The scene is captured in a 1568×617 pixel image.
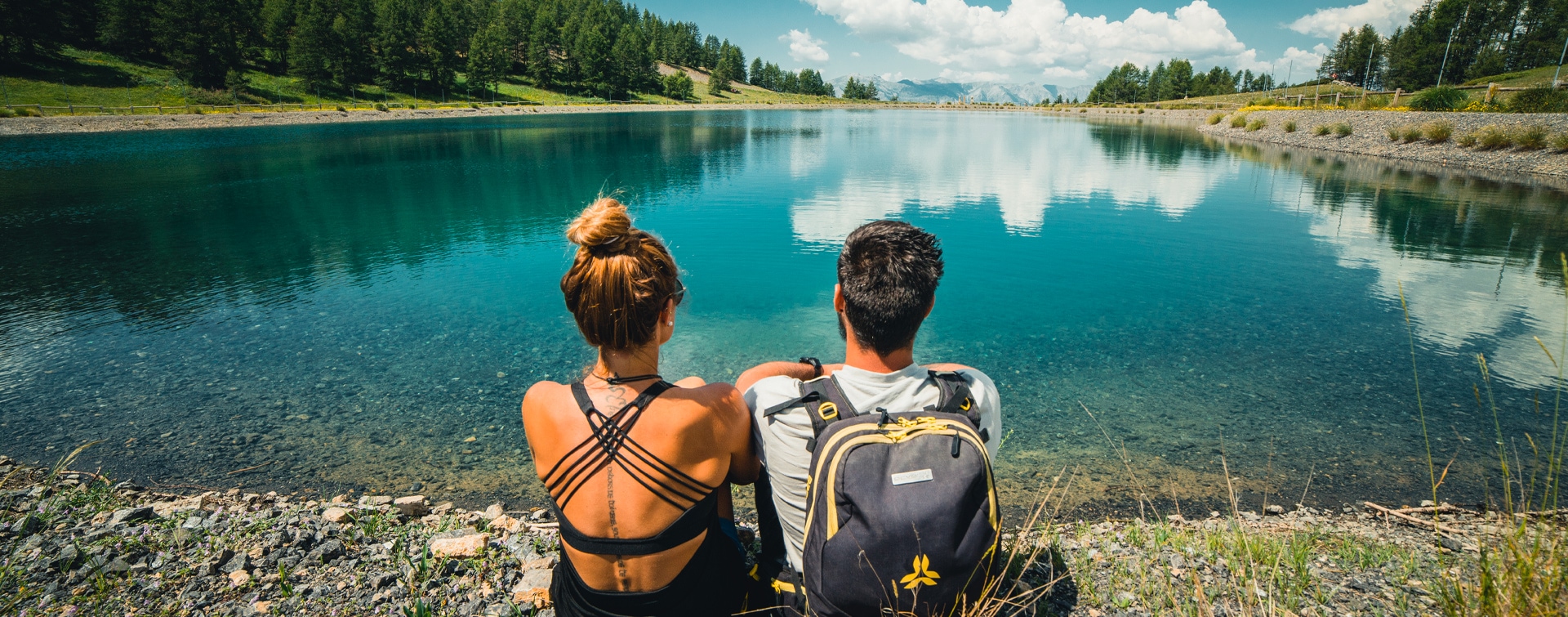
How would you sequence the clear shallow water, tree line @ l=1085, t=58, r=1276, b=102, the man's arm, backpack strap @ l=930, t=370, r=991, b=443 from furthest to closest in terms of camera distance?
tree line @ l=1085, t=58, r=1276, b=102
the clear shallow water
the man's arm
backpack strap @ l=930, t=370, r=991, b=443

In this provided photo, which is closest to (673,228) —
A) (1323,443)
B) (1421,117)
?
(1323,443)

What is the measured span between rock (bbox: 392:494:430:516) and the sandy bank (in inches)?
1391

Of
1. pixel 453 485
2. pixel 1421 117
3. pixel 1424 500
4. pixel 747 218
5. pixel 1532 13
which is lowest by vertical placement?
pixel 453 485

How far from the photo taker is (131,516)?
168 inches

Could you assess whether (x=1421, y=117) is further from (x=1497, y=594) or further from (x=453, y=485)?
(x=453, y=485)

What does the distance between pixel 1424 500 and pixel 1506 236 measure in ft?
49.3

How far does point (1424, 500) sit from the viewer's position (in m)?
5.25

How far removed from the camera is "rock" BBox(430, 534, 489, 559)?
152 inches

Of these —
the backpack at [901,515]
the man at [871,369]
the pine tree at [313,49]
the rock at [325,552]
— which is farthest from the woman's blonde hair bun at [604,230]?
the pine tree at [313,49]

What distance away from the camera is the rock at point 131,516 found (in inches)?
166

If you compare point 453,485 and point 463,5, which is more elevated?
point 463,5

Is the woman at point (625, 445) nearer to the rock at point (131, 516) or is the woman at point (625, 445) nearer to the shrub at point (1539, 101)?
the rock at point (131, 516)

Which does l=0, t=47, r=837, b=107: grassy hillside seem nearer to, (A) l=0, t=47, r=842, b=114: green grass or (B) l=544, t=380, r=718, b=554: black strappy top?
(A) l=0, t=47, r=842, b=114: green grass

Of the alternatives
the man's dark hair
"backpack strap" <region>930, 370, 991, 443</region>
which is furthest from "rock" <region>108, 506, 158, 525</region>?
"backpack strap" <region>930, 370, 991, 443</region>
